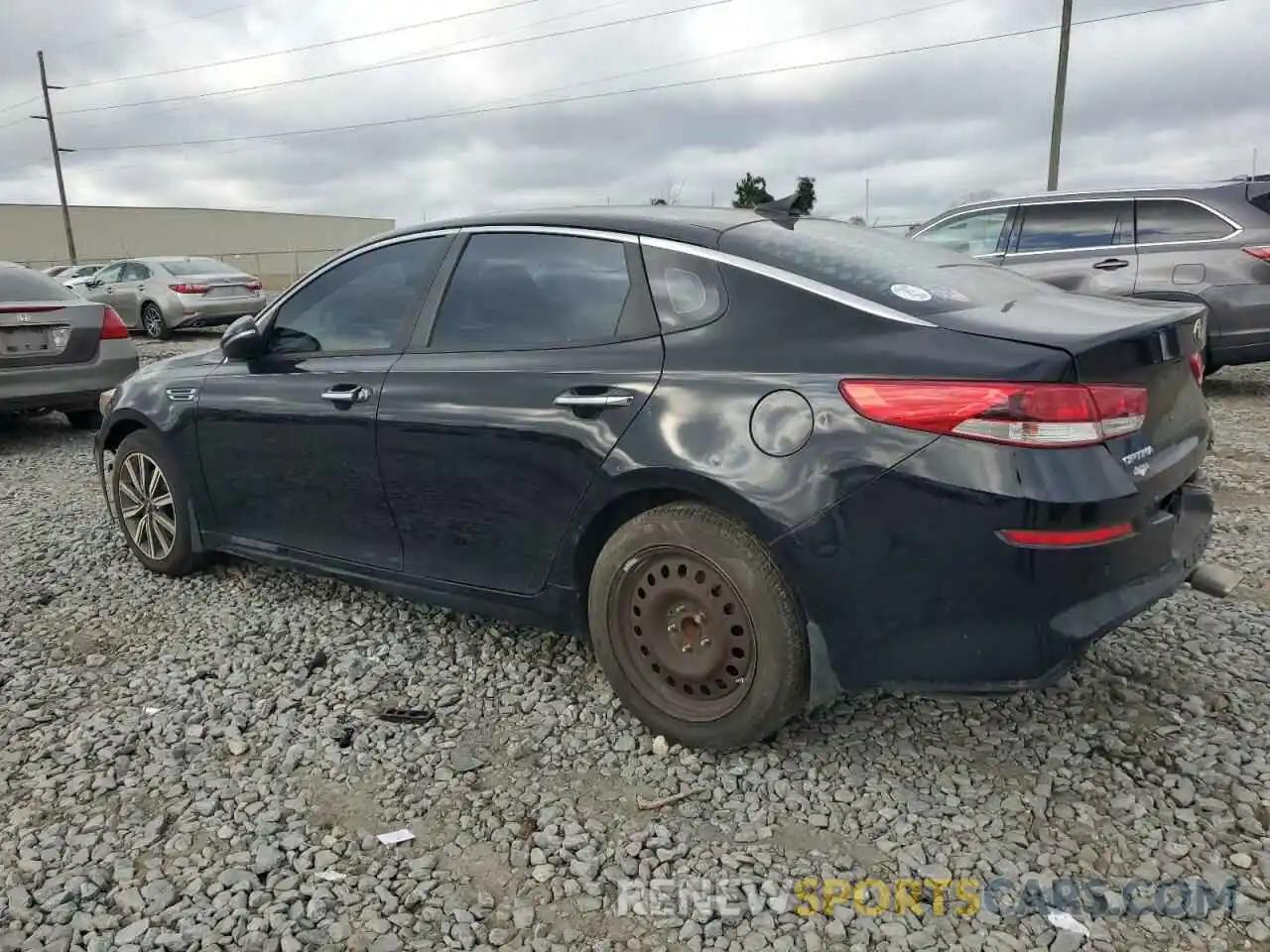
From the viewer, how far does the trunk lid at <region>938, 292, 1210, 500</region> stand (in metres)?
2.38

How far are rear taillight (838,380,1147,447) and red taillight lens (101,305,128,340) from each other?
7294mm

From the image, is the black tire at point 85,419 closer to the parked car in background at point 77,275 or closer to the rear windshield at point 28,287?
the rear windshield at point 28,287

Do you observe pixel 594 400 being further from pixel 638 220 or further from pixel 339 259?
pixel 339 259

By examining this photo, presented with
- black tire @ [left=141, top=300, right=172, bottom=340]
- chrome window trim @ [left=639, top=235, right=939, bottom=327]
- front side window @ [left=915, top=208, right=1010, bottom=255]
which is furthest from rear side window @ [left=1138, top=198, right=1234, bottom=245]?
black tire @ [left=141, top=300, right=172, bottom=340]

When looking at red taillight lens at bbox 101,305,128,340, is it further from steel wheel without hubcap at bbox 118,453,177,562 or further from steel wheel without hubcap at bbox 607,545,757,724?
steel wheel without hubcap at bbox 607,545,757,724

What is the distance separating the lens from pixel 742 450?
2564mm

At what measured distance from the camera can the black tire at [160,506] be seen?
4320 mm

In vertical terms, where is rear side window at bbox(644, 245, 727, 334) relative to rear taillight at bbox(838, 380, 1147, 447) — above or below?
above

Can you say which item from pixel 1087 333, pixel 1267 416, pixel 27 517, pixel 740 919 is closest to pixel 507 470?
pixel 740 919

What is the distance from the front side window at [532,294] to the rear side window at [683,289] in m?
0.11

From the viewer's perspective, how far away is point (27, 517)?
574 centimetres

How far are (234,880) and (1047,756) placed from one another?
2204 millimetres

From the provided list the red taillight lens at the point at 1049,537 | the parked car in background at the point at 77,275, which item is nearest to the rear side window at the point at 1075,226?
the red taillight lens at the point at 1049,537

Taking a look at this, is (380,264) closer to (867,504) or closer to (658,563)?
(658,563)
